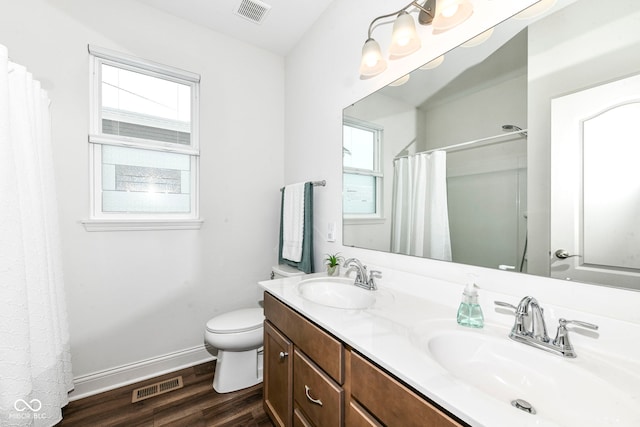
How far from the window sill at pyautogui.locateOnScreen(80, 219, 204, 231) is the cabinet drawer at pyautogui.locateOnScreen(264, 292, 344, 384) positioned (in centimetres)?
103

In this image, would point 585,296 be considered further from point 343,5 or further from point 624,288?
point 343,5

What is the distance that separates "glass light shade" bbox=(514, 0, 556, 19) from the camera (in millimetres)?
835

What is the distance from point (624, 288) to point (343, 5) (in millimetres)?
1975

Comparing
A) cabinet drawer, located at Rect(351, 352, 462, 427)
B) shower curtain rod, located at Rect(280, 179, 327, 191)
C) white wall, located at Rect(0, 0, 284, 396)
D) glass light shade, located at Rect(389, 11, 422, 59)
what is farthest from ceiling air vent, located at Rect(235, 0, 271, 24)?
cabinet drawer, located at Rect(351, 352, 462, 427)

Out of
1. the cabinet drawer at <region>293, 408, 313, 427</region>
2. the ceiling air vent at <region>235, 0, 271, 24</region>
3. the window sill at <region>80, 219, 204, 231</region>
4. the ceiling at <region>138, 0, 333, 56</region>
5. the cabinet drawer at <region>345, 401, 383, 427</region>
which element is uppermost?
the ceiling at <region>138, 0, 333, 56</region>

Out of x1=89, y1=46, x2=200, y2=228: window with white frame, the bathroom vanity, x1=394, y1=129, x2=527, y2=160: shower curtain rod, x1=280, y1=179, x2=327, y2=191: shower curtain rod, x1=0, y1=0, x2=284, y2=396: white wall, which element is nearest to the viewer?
the bathroom vanity

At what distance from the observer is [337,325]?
87cm

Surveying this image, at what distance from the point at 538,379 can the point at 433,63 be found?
123cm

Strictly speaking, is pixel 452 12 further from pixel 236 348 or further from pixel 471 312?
pixel 236 348

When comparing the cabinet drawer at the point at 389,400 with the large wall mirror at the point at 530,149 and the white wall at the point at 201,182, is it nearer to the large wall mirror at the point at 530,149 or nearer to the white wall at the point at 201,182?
the large wall mirror at the point at 530,149

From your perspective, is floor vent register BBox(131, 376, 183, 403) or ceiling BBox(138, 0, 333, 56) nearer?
floor vent register BBox(131, 376, 183, 403)

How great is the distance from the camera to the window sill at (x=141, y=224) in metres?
1.66

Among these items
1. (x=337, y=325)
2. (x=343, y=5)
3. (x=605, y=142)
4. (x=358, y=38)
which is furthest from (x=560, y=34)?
(x=343, y=5)

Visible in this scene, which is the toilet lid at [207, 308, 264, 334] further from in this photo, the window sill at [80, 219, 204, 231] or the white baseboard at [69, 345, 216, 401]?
the window sill at [80, 219, 204, 231]
